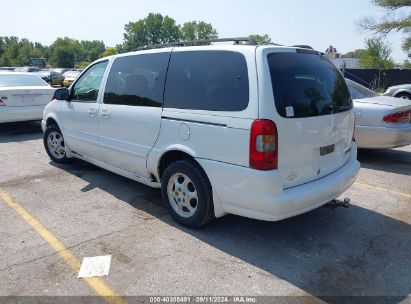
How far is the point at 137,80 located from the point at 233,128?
5.54 ft

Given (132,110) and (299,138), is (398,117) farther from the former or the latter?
(132,110)

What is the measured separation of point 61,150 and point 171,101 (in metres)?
3.11

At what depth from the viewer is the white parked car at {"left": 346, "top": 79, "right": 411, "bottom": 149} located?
6340 mm

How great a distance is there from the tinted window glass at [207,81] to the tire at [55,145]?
2.95 metres

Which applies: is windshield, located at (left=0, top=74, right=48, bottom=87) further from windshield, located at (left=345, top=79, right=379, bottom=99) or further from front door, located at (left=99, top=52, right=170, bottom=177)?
windshield, located at (left=345, top=79, right=379, bottom=99)

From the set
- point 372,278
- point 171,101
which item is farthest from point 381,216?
point 171,101

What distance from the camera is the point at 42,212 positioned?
4438 mm

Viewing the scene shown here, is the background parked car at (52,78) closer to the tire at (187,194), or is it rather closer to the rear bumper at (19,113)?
the rear bumper at (19,113)

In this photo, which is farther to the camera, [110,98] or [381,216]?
[110,98]

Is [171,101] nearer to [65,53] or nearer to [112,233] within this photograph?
[112,233]

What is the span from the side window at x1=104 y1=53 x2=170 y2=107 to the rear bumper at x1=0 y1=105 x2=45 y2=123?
502 cm

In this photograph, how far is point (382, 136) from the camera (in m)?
6.42

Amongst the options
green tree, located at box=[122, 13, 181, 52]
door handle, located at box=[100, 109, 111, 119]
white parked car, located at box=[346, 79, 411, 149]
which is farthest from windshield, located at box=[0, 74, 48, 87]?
green tree, located at box=[122, 13, 181, 52]

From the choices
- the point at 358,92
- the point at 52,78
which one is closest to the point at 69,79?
the point at 52,78
